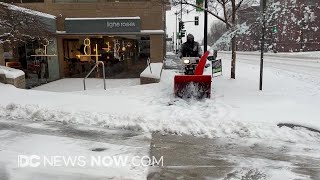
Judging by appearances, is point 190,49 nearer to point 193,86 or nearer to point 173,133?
point 193,86

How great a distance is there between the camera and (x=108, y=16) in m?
20.4

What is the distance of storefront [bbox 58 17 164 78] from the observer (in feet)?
66.2

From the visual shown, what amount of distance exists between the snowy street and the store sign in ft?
31.2

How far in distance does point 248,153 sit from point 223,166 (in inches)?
31.8

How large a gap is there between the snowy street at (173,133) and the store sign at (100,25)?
951 cm

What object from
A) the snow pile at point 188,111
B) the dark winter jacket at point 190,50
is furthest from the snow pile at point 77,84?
the snow pile at point 188,111

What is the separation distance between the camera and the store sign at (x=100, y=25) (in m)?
20.1

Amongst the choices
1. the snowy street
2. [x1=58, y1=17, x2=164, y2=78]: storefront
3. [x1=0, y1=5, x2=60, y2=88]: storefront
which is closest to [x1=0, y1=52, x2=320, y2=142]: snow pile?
the snowy street

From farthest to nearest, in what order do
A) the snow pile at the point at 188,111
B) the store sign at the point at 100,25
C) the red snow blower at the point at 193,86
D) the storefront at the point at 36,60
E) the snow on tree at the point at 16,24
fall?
the storefront at the point at 36,60
the store sign at the point at 100,25
the snow on tree at the point at 16,24
the red snow blower at the point at 193,86
the snow pile at the point at 188,111

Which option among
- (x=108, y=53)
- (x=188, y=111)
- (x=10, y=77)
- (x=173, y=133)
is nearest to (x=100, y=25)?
(x=108, y=53)

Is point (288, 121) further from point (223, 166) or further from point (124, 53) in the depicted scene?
point (124, 53)

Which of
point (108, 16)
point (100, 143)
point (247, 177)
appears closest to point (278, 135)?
point (247, 177)

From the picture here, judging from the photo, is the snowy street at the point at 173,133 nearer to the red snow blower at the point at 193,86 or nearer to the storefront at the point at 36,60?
the red snow blower at the point at 193,86
